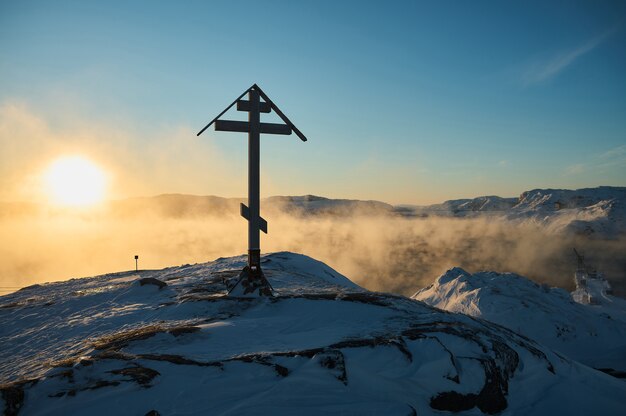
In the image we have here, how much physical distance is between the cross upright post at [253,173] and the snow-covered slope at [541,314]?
24926 mm

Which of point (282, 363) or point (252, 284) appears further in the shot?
point (252, 284)

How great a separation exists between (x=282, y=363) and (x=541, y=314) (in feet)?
105

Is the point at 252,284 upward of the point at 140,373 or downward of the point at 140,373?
upward

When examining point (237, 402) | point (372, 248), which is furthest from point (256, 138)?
point (372, 248)

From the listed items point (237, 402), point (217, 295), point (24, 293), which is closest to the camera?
point (237, 402)

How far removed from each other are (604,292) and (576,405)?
7241 cm

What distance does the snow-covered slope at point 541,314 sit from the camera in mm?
29125

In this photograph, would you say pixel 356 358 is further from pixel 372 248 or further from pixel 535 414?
pixel 372 248

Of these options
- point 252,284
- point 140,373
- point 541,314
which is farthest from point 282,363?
point 541,314

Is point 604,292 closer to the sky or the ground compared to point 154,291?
closer to the ground

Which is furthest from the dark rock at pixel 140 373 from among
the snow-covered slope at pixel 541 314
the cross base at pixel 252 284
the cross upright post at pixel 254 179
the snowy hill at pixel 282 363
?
the snow-covered slope at pixel 541 314

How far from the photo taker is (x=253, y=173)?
35.9 feet

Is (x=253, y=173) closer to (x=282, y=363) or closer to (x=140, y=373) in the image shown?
(x=282, y=363)

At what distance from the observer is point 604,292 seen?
64688mm
